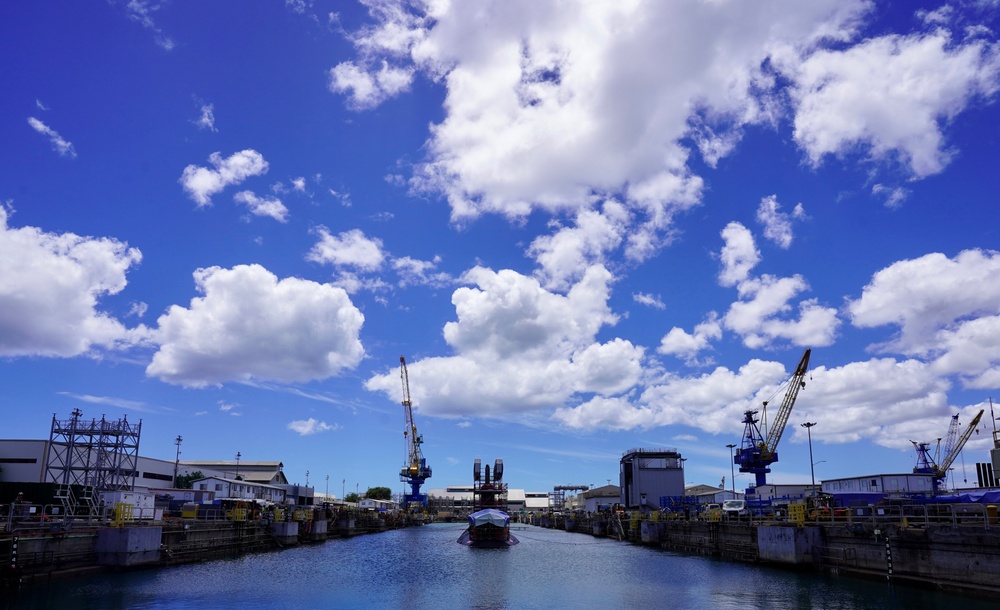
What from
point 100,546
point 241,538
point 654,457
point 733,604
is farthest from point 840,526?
point 654,457

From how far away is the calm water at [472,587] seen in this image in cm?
4069

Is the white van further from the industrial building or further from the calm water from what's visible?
the industrial building

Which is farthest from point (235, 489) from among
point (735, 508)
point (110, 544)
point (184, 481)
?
point (735, 508)

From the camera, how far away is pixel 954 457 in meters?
144

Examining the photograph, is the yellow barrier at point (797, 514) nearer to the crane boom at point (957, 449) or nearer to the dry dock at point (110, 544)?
the dry dock at point (110, 544)

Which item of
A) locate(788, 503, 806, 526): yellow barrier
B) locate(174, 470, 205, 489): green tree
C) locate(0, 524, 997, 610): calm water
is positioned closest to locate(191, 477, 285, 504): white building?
locate(174, 470, 205, 489): green tree

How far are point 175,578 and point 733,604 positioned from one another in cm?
4101

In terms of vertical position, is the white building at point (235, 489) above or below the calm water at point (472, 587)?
above

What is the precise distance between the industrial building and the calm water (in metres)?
73.8

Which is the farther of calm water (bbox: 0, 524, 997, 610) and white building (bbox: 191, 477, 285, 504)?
white building (bbox: 191, 477, 285, 504)

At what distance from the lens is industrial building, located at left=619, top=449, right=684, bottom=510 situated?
145 metres

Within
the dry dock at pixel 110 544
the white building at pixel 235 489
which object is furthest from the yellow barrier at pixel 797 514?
the white building at pixel 235 489

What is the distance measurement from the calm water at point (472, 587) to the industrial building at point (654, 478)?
73.8m

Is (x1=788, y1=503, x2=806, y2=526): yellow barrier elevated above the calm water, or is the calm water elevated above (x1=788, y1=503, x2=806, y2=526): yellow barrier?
(x1=788, y1=503, x2=806, y2=526): yellow barrier
